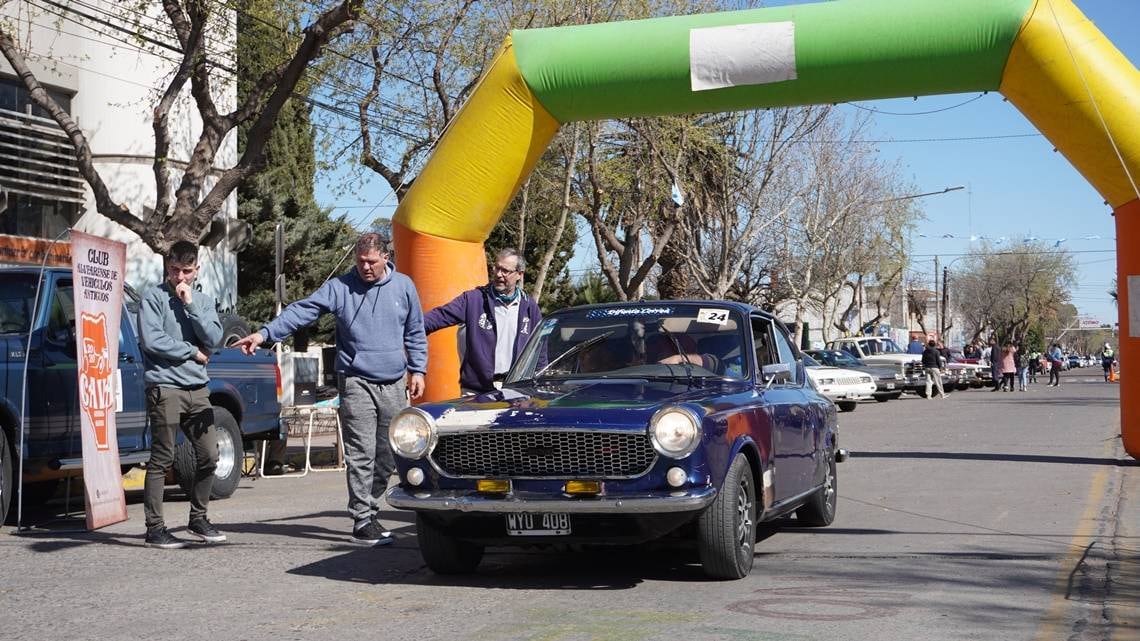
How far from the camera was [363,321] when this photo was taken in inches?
337

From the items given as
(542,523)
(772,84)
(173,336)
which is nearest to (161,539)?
(173,336)

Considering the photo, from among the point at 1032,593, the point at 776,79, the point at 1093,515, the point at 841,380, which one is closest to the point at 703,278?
the point at 841,380

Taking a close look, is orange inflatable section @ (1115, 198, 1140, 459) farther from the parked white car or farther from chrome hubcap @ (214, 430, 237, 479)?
the parked white car

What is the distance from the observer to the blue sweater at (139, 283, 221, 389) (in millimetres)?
8422

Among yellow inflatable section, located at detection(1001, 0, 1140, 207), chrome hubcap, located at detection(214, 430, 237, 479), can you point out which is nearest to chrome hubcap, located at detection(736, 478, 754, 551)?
chrome hubcap, located at detection(214, 430, 237, 479)

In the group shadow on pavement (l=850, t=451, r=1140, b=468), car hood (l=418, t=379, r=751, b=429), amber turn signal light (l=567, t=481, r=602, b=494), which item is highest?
car hood (l=418, t=379, r=751, b=429)

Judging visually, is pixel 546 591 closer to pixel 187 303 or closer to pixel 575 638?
pixel 575 638

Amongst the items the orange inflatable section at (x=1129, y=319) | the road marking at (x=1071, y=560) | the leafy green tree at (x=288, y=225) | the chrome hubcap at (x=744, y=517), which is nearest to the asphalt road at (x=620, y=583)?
the road marking at (x=1071, y=560)

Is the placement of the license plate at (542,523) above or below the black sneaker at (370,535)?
above

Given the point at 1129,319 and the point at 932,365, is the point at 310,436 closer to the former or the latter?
the point at 1129,319

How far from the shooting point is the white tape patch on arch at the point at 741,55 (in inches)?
505

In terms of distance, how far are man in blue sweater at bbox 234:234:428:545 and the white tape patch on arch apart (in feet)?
17.9

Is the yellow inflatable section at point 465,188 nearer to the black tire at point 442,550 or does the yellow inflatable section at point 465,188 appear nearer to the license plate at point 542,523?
the black tire at point 442,550

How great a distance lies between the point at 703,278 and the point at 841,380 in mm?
10816
